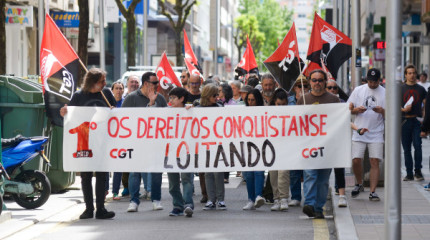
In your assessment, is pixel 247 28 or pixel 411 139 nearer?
pixel 411 139

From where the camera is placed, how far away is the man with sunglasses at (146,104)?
12602 mm

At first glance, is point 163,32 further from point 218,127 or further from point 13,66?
point 218,127

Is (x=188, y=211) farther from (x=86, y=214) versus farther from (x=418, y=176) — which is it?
(x=418, y=176)

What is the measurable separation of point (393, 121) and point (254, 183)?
5.35 meters

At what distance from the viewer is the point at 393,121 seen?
25.2 feet

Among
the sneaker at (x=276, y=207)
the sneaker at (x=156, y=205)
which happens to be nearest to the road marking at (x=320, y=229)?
the sneaker at (x=276, y=207)

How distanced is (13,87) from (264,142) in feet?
13.4

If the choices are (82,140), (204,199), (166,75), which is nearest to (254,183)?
(204,199)

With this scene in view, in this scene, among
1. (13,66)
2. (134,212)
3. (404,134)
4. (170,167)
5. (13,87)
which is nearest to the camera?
(170,167)

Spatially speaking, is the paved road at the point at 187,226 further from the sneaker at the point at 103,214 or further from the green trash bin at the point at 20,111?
the green trash bin at the point at 20,111

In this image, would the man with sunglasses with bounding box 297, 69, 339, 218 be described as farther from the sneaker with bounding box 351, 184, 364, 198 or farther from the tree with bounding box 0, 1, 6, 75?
the tree with bounding box 0, 1, 6, 75

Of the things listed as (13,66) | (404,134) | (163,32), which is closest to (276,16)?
(163,32)

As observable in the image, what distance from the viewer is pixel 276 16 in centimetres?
13025

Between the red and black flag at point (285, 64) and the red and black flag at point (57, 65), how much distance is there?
2.97 meters
